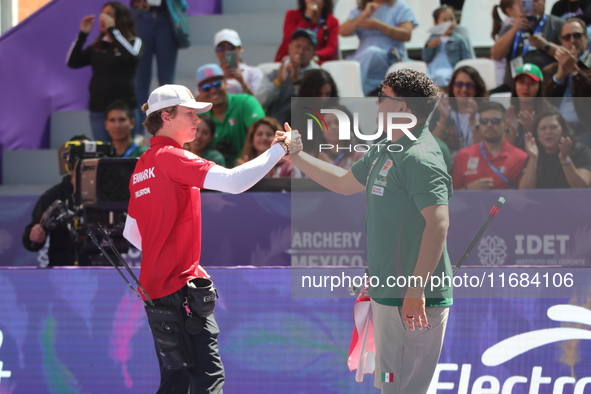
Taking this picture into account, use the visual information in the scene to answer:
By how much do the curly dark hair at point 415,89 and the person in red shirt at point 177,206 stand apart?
0.55 m

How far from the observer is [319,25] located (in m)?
7.74

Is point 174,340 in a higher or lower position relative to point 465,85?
lower

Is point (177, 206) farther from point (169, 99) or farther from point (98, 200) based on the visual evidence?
point (98, 200)

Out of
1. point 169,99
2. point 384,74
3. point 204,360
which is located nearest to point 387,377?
point 204,360

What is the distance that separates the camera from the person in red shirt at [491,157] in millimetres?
5080

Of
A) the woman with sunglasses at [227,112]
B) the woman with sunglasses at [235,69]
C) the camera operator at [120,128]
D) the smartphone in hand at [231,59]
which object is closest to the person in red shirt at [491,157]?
the woman with sunglasses at [227,112]

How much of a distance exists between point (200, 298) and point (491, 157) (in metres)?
2.36

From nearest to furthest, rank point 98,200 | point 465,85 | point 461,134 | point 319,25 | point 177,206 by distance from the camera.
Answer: point 177,206, point 461,134, point 98,200, point 465,85, point 319,25

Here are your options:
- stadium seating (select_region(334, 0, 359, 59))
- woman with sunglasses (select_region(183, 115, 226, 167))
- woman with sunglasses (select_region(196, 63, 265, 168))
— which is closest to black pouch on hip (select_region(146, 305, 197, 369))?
woman with sunglasses (select_region(183, 115, 226, 167))

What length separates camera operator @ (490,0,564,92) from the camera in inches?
268

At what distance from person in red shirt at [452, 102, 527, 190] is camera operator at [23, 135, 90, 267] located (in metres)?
2.83

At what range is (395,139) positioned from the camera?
3.50 metres

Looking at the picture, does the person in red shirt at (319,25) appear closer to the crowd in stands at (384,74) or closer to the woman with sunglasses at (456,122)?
the crowd in stands at (384,74)

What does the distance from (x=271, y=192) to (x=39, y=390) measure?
6.71ft
